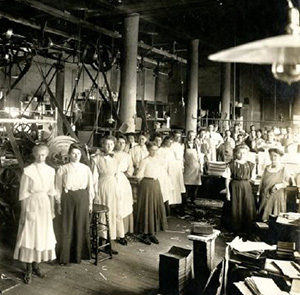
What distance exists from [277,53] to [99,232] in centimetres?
465

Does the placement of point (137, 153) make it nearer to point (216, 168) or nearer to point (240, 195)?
point (240, 195)

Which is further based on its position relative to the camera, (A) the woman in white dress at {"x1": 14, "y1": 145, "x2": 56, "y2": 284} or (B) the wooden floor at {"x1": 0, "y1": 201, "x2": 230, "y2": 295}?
(A) the woman in white dress at {"x1": 14, "y1": 145, "x2": 56, "y2": 284}

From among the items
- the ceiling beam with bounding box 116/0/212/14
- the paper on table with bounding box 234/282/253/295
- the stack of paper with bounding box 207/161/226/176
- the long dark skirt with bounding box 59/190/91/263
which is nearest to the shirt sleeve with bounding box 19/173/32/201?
the long dark skirt with bounding box 59/190/91/263

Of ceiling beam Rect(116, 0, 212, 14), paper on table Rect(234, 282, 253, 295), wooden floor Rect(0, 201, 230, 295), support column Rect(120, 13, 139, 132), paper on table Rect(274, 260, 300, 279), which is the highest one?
ceiling beam Rect(116, 0, 212, 14)

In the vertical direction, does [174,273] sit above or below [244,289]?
below

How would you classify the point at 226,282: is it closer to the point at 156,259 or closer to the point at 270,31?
the point at 156,259

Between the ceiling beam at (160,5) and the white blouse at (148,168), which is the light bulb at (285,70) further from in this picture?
the ceiling beam at (160,5)

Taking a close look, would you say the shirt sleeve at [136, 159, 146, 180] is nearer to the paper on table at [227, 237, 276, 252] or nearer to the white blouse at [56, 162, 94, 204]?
the white blouse at [56, 162, 94, 204]

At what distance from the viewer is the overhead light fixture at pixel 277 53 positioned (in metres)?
1.48

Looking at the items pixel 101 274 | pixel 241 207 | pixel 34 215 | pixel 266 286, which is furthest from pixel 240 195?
pixel 266 286

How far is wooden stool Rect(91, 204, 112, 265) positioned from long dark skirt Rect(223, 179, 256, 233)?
7.38 ft

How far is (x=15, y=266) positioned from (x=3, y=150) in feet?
8.22

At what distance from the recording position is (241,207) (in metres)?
6.67

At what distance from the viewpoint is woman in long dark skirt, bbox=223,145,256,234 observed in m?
6.60
